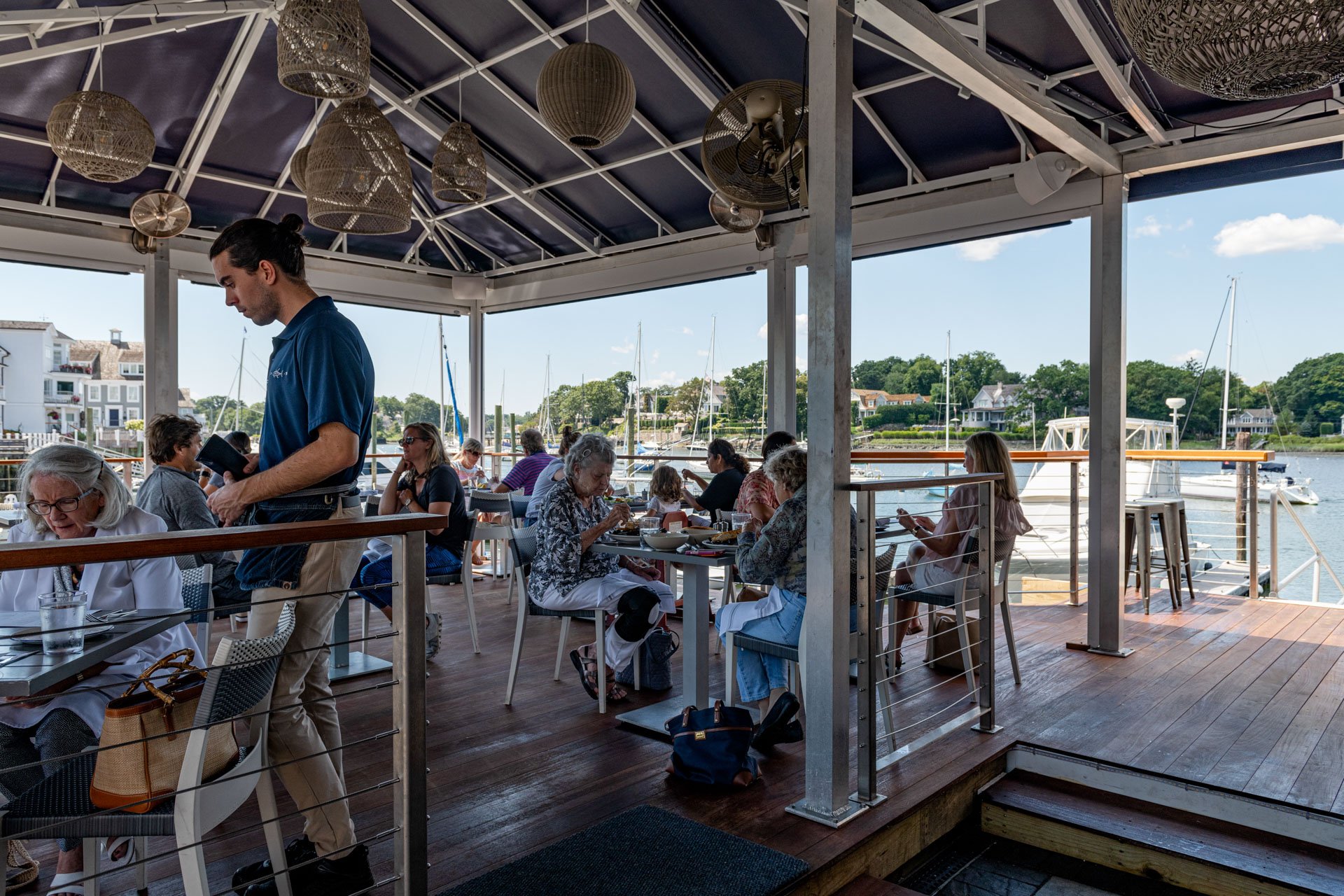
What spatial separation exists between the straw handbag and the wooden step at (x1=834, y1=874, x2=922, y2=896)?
→ 1.88 meters

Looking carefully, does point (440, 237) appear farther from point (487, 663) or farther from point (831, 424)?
point (831, 424)

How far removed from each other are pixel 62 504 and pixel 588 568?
2.21 m

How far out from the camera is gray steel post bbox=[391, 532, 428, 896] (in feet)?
6.12

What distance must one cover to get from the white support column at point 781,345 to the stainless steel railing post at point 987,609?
10.7ft

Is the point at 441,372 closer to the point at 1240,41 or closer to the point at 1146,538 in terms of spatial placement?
the point at 1146,538

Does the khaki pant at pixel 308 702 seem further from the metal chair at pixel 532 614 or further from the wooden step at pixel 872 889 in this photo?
the metal chair at pixel 532 614

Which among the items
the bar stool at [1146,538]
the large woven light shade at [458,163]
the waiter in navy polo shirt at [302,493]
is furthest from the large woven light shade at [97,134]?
the bar stool at [1146,538]

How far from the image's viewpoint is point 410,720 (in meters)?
1.88

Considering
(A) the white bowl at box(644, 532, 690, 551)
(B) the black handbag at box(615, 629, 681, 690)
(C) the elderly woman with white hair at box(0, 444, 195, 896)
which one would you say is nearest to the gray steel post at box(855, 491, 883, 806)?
(A) the white bowl at box(644, 532, 690, 551)

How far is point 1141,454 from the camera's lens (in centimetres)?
605

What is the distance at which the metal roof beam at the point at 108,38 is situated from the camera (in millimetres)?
5266

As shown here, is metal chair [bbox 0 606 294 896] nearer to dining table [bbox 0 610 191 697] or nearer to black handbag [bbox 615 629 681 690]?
dining table [bbox 0 610 191 697]

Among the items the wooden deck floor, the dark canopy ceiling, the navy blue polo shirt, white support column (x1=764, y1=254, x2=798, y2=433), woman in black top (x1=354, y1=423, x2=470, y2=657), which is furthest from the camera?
white support column (x1=764, y1=254, x2=798, y2=433)

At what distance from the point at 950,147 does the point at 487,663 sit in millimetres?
4563
